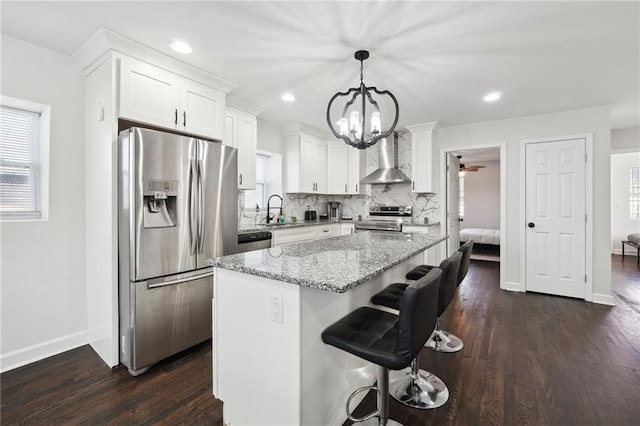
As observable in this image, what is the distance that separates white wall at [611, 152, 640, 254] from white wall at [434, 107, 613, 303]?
4215 millimetres

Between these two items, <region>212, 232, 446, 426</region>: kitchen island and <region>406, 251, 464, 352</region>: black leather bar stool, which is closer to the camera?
<region>212, 232, 446, 426</region>: kitchen island

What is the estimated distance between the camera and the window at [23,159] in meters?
2.30

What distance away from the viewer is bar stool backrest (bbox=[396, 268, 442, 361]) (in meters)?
1.23

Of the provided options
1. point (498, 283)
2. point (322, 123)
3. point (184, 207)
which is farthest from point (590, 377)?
point (322, 123)

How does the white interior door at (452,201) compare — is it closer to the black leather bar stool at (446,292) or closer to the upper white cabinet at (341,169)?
the upper white cabinet at (341,169)

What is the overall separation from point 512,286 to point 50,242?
5.46 metres

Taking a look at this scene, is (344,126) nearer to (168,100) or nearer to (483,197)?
(168,100)

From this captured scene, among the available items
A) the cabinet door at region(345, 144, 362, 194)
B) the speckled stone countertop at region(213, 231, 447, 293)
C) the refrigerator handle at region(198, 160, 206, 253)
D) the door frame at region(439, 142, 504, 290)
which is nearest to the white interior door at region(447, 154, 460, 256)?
the door frame at region(439, 142, 504, 290)

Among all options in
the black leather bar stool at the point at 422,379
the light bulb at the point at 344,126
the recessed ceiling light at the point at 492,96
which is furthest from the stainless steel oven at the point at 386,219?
the black leather bar stool at the point at 422,379

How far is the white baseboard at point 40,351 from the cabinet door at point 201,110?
6.84 ft

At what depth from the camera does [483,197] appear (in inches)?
339

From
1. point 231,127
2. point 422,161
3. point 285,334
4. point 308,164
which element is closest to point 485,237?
point 422,161

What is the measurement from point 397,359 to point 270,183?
3917 millimetres

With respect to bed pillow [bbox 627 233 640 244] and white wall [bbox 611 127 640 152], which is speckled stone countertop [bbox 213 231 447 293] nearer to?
white wall [bbox 611 127 640 152]
